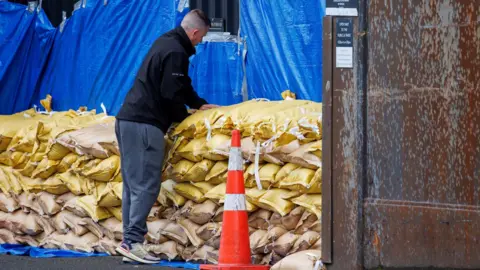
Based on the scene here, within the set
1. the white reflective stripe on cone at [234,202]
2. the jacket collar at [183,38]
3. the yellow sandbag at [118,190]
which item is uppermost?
the jacket collar at [183,38]

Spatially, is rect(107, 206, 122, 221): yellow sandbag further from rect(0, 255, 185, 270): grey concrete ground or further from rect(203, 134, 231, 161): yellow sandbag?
rect(203, 134, 231, 161): yellow sandbag

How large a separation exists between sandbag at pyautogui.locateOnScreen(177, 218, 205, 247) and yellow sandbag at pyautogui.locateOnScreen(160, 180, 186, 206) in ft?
0.49

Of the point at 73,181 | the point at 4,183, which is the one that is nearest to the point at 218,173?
the point at 73,181

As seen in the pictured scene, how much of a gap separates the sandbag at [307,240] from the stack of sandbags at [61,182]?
1.84 meters

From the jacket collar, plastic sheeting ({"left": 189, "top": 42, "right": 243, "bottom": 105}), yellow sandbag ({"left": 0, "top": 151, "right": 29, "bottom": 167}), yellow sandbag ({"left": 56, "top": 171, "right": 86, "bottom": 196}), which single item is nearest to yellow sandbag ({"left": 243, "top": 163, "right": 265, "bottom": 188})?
the jacket collar

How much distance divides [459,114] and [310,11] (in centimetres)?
276

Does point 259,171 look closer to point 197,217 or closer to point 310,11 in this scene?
point 197,217

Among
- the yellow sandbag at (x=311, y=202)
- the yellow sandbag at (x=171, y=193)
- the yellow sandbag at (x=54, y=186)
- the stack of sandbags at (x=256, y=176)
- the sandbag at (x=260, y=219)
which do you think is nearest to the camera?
the yellow sandbag at (x=311, y=202)

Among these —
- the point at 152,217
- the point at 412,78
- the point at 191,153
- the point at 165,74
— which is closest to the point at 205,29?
the point at 165,74

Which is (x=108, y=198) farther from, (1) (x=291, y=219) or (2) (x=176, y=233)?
(1) (x=291, y=219)

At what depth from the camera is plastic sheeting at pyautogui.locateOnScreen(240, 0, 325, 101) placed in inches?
324

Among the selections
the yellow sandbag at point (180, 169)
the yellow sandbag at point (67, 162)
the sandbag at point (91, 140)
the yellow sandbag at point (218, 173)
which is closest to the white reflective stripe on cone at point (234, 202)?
the yellow sandbag at point (218, 173)

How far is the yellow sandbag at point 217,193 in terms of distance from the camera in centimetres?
756

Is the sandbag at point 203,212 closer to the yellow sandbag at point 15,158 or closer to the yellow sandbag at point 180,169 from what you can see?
the yellow sandbag at point 180,169
